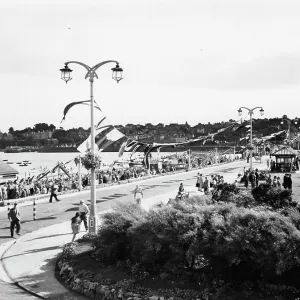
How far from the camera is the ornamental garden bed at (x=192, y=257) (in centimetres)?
893

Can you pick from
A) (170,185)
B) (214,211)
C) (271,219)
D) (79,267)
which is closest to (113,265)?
(79,267)

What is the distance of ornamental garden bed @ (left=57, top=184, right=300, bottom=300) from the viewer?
8930 mm

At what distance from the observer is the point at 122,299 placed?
9.16 meters

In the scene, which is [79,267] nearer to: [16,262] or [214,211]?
[16,262]

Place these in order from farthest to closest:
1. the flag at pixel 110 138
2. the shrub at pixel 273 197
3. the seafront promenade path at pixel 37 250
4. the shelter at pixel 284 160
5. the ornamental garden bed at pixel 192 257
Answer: the shelter at pixel 284 160 → the flag at pixel 110 138 → the shrub at pixel 273 197 → the seafront promenade path at pixel 37 250 → the ornamental garden bed at pixel 192 257

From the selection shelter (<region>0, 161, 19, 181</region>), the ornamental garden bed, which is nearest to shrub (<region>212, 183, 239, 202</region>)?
the ornamental garden bed

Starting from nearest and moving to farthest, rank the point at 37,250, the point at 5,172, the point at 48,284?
the point at 48,284 < the point at 37,250 < the point at 5,172

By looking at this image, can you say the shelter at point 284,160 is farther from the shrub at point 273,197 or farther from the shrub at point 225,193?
the shrub at point 273,197

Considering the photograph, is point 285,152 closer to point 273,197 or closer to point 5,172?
point 5,172

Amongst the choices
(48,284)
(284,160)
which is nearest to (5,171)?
(48,284)

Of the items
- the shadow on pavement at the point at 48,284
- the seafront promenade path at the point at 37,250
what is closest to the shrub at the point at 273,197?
the seafront promenade path at the point at 37,250

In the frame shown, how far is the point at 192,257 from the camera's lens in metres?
9.91

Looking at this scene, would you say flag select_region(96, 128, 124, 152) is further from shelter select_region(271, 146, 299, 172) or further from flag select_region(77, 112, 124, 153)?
shelter select_region(271, 146, 299, 172)

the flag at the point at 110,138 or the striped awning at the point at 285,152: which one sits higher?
the flag at the point at 110,138
